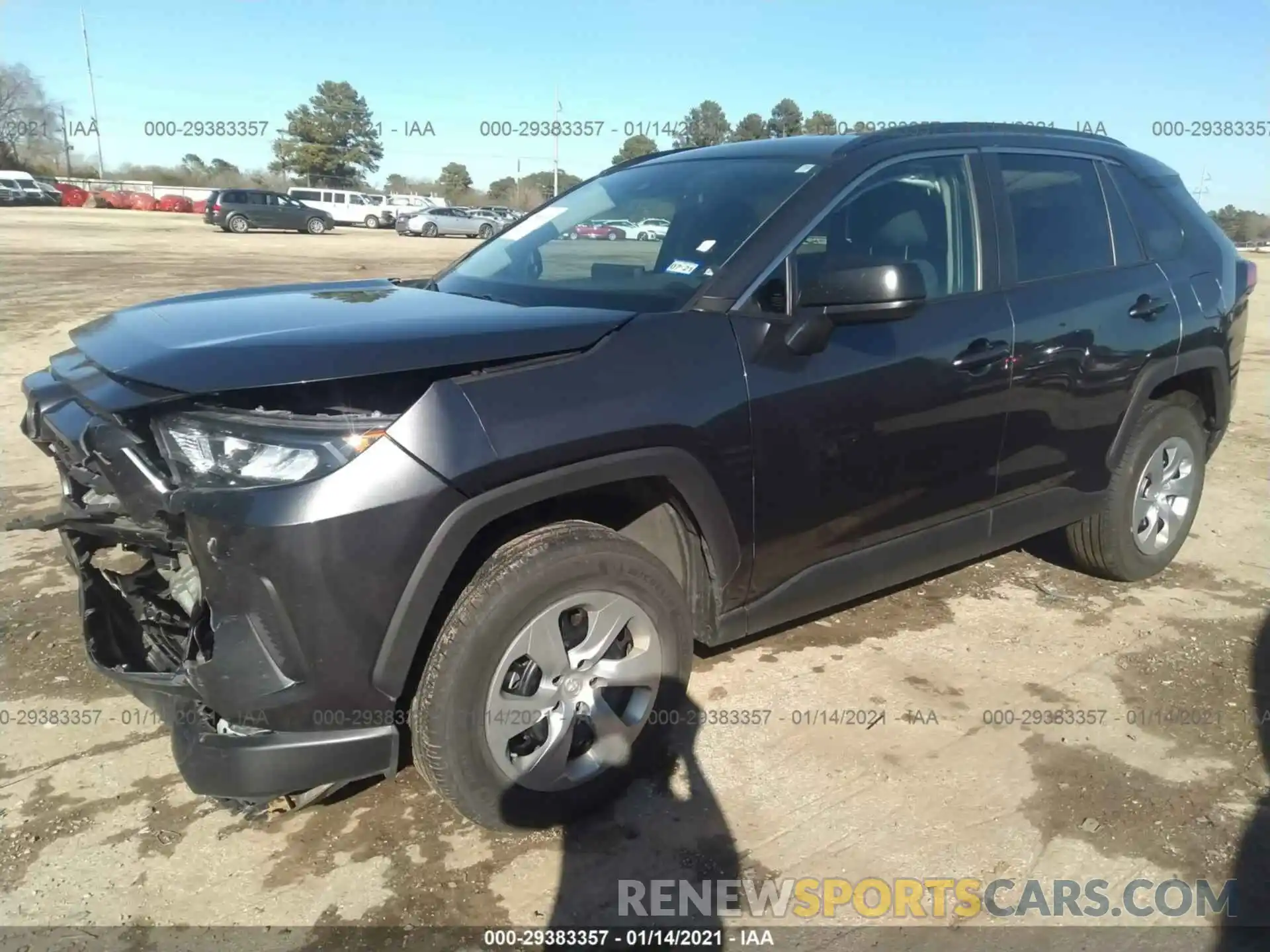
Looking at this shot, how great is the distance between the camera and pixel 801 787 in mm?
2930

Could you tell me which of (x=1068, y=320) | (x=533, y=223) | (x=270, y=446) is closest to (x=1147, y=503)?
(x=1068, y=320)

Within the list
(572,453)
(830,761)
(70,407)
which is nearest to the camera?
(572,453)

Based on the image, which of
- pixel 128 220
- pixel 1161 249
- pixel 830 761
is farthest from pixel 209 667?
pixel 128 220

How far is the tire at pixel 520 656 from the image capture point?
7.70 ft

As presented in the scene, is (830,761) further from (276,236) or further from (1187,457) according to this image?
(276,236)

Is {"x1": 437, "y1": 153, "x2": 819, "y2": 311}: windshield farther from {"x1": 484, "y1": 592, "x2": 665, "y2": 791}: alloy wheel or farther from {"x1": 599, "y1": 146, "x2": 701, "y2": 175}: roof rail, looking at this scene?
{"x1": 484, "y1": 592, "x2": 665, "y2": 791}: alloy wheel

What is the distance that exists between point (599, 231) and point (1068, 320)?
6.02ft

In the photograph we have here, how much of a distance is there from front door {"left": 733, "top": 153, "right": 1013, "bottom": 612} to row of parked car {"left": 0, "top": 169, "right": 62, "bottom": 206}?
171ft

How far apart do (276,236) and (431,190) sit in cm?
4835

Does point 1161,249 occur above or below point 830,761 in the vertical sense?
above

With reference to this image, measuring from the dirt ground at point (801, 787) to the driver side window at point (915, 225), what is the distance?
152cm

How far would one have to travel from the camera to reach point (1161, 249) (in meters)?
4.15

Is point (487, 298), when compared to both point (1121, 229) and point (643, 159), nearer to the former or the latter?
point (643, 159)

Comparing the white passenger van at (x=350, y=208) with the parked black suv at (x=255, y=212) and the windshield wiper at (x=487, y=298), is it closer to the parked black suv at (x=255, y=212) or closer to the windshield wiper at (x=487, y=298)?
the parked black suv at (x=255, y=212)
